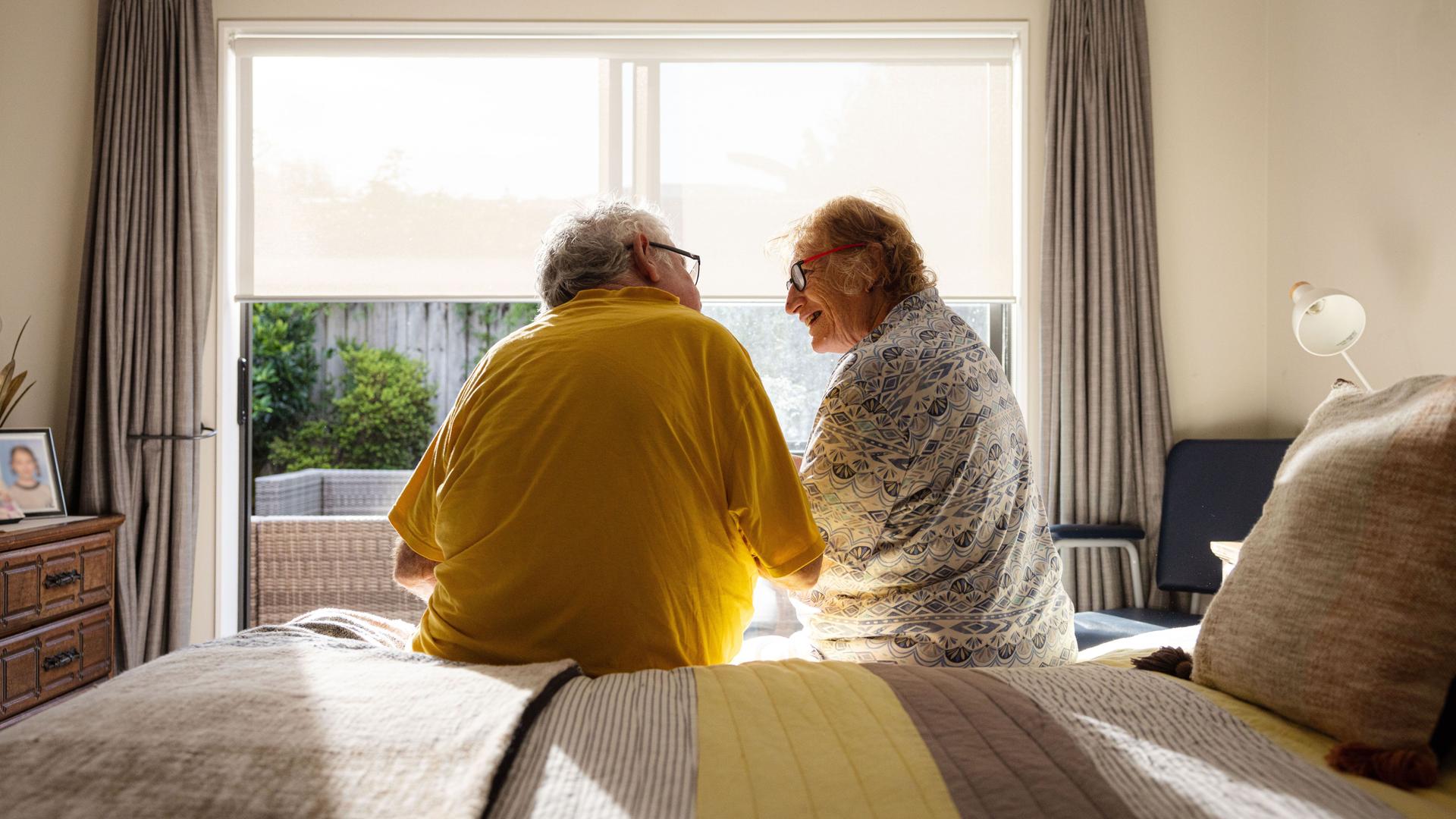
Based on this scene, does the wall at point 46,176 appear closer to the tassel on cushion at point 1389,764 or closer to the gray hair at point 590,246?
the gray hair at point 590,246

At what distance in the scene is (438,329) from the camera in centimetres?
479

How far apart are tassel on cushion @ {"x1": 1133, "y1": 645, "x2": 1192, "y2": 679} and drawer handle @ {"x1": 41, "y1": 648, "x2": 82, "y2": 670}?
9.65 ft

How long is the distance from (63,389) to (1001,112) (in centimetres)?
354

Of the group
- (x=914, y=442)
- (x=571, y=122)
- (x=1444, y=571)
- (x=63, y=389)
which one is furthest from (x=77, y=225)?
(x=1444, y=571)

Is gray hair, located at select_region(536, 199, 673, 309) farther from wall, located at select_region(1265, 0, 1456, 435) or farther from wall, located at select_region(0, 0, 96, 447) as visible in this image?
wall, located at select_region(0, 0, 96, 447)

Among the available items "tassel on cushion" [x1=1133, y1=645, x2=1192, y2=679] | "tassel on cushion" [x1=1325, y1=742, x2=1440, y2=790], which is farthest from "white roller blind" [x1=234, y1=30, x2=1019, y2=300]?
"tassel on cushion" [x1=1325, y1=742, x2=1440, y2=790]

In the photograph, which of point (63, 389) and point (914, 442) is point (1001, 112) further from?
point (63, 389)

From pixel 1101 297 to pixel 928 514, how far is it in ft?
6.68

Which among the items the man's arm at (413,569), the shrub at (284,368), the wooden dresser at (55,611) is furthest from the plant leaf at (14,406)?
the man's arm at (413,569)

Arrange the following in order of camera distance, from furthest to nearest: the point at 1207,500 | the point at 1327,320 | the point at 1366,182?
the point at 1207,500, the point at 1366,182, the point at 1327,320

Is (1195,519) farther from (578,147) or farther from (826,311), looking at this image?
(578,147)

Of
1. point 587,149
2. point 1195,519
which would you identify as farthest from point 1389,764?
point 587,149

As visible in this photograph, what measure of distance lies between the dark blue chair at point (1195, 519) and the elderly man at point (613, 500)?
173 centimetres

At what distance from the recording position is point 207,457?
3.26 m
